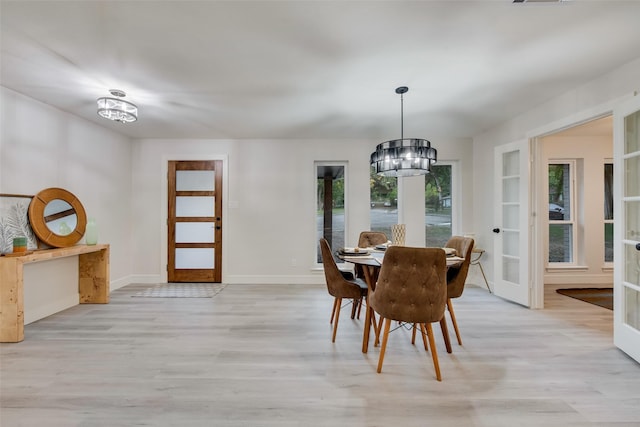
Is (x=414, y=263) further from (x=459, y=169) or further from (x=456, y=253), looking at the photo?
(x=459, y=169)

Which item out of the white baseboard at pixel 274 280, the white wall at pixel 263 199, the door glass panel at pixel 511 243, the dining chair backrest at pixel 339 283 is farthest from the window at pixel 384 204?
the dining chair backrest at pixel 339 283

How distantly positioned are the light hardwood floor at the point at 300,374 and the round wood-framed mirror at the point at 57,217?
0.88 m

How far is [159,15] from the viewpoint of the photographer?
171 centimetres

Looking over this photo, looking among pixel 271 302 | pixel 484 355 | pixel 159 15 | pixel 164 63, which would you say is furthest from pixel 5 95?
pixel 484 355

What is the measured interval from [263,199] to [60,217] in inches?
97.5

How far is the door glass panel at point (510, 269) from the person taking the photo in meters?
3.54

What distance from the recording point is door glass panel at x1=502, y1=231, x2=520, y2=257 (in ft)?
11.6

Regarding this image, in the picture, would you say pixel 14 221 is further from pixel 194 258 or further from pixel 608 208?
pixel 608 208

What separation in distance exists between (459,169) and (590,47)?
2.55m

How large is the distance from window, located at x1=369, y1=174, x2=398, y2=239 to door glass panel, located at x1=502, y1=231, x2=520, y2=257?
1514 mm

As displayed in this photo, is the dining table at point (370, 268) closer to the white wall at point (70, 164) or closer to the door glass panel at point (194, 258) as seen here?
the door glass panel at point (194, 258)

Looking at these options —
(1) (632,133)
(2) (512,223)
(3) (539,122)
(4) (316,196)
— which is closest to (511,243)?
(2) (512,223)

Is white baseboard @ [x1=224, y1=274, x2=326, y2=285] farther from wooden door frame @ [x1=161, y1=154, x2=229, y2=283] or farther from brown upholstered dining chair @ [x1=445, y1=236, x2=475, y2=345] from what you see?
brown upholstered dining chair @ [x1=445, y1=236, x2=475, y2=345]

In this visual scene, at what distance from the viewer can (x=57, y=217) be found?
3.14 metres
